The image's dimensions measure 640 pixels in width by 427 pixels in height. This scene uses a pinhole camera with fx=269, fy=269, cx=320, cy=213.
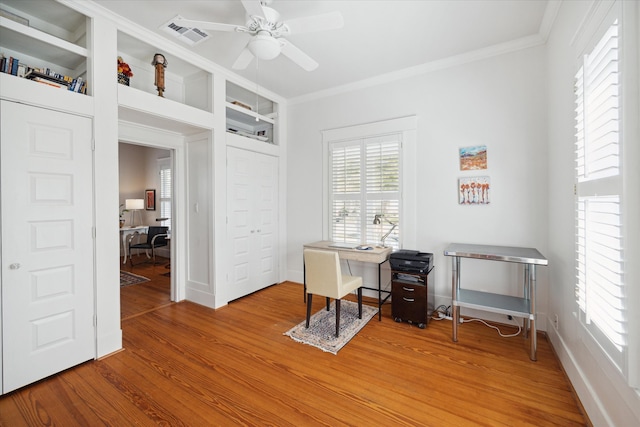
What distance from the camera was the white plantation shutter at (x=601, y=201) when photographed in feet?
4.33

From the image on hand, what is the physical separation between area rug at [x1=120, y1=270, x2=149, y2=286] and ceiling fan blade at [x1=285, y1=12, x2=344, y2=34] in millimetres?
4750

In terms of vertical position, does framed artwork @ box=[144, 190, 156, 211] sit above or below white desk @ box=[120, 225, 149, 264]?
above

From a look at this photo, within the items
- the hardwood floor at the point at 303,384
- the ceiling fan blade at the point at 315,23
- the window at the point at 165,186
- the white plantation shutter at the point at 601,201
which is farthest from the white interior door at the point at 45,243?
the window at the point at 165,186

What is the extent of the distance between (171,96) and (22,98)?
176 cm

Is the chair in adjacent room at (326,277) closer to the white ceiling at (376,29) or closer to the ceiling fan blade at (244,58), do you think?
Answer: the ceiling fan blade at (244,58)

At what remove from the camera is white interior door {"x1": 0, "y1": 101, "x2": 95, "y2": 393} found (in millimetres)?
1941

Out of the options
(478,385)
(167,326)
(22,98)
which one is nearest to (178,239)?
(167,326)

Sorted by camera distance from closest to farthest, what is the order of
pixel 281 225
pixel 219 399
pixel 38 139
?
pixel 219 399 → pixel 38 139 → pixel 281 225

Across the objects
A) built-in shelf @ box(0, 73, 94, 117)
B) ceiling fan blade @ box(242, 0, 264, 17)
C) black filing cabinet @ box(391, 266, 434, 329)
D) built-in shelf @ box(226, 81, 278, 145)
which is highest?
built-in shelf @ box(226, 81, 278, 145)

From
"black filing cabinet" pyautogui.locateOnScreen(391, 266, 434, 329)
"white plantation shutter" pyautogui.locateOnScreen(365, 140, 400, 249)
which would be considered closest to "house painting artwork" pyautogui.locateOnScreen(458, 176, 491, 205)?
"white plantation shutter" pyautogui.locateOnScreen(365, 140, 400, 249)

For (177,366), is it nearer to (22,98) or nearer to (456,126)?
(22,98)

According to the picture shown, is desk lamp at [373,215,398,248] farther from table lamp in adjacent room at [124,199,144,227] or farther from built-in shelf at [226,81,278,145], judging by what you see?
table lamp in adjacent room at [124,199,144,227]

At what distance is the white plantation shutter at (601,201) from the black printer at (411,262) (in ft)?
4.17

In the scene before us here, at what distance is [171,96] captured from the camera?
11.7 feet
